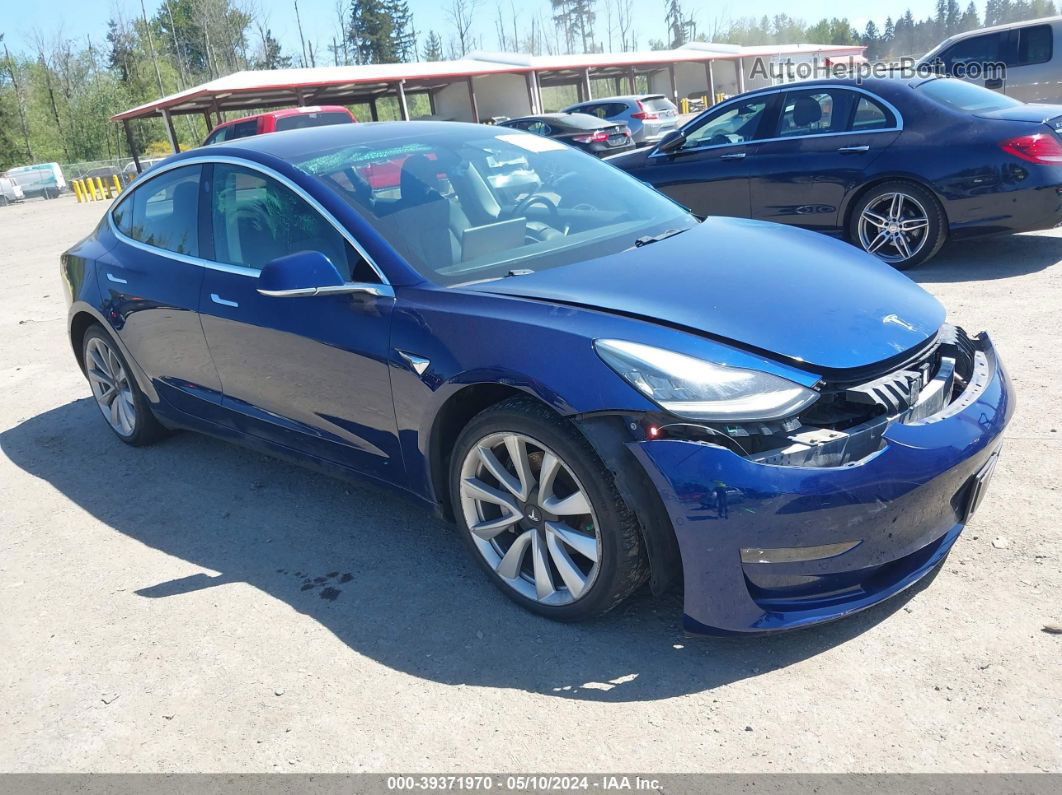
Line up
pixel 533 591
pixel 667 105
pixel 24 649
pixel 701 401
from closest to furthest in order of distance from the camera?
pixel 701 401 < pixel 533 591 < pixel 24 649 < pixel 667 105

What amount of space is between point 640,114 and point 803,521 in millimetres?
21319

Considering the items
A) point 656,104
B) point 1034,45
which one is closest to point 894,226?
point 1034,45

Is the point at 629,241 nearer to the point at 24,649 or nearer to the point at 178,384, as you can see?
the point at 178,384

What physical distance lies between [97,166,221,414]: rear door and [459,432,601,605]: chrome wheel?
1.70 meters

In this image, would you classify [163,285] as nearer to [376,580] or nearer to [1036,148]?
[376,580]

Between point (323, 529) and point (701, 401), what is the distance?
210 centimetres

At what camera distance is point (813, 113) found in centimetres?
768

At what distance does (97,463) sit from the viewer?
17.1 ft

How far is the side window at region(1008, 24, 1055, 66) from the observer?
45.9 feet

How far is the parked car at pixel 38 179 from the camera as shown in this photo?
1620 inches

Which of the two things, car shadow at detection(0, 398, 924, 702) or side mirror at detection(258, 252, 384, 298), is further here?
side mirror at detection(258, 252, 384, 298)

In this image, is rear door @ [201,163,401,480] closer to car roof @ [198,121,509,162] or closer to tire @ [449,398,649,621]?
car roof @ [198,121,509,162]

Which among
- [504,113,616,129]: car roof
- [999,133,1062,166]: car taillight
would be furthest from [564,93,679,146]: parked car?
[999,133,1062,166]: car taillight
